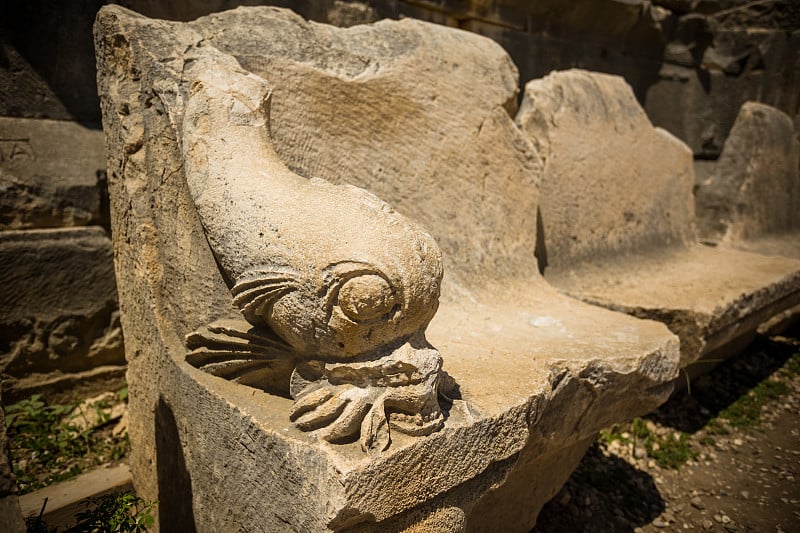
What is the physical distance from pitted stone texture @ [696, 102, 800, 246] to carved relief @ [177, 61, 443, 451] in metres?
3.19

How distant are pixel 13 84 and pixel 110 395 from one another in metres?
1.29

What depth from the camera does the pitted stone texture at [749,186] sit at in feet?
12.6

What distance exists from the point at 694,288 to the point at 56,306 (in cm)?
268

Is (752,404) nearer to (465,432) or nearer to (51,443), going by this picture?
(465,432)

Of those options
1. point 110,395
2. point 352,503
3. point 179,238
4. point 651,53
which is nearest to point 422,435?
point 352,503

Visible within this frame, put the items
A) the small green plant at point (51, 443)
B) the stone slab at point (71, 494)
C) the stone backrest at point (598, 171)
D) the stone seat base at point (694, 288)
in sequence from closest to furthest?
the stone slab at point (71, 494) < the small green plant at point (51, 443) < the stone seat base at point (694, 288) < the stone backrest at point (598, 171)

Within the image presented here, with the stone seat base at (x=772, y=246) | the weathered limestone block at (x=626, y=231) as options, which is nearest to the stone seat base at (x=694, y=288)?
the weathered limestone block at (x=626, y=231)

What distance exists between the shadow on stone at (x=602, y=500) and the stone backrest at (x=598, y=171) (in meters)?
0.90

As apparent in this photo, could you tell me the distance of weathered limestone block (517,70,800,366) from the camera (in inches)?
100

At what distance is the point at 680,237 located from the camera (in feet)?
11.6

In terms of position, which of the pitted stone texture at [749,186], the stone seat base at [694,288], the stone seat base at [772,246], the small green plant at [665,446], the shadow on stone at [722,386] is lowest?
the shadow on stone at [722,386]

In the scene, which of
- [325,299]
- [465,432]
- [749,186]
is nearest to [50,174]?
[325,299]

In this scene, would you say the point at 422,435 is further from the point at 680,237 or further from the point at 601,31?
the point at 601,31

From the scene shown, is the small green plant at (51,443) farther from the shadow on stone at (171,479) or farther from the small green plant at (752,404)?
the small green plant at (752,404)
